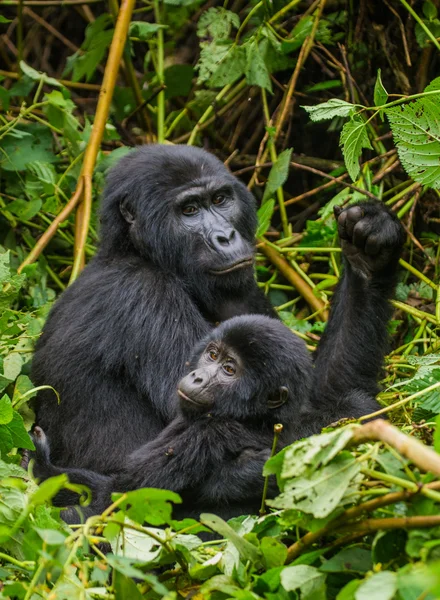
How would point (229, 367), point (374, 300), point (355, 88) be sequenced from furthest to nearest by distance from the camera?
point (355, 88) → point (374, 300) → point (229, 367)

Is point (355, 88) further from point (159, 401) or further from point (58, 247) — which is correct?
point (159, 401)

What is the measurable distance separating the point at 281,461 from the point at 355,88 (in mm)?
3699

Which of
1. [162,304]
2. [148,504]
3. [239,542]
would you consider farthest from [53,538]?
[162,304]

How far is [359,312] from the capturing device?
4.08 m

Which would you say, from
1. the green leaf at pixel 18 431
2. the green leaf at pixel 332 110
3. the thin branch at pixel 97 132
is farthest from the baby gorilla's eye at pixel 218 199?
the green leaf at pixel 18 431

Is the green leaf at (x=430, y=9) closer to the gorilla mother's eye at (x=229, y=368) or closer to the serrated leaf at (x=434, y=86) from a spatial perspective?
the serrated leaf at (x=434, y=86)

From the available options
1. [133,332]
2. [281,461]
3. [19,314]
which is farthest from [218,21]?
[281,461]

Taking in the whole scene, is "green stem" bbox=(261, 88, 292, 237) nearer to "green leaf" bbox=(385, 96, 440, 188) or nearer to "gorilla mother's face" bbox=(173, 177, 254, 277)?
"gorilla mother's face" bbox=(173, 177, 254, 277)

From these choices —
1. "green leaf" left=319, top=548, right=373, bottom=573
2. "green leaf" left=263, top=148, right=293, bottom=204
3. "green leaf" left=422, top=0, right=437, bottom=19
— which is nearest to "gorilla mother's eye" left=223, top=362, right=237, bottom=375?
"green leaf" left=319, top=548, right=373, bottom=573

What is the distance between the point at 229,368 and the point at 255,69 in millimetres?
2444

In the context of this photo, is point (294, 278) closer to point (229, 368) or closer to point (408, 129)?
point (408, 129)

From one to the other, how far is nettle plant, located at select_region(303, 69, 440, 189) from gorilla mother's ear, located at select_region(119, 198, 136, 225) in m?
0.89

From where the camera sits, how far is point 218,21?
5.46 metres

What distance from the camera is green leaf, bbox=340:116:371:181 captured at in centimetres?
343
